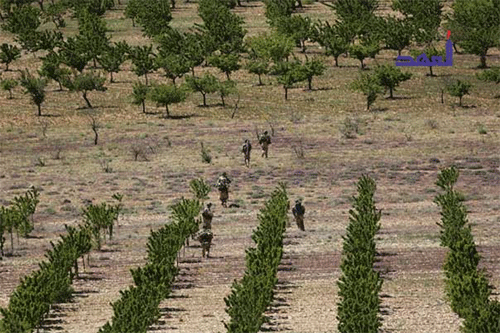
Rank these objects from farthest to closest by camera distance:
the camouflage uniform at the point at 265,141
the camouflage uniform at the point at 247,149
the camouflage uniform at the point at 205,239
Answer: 1. the camouflage uniform at the point at 265,141
2. the camouflage uniform at the point at 247,149
3. the camouflage uniform at the point at 205,239

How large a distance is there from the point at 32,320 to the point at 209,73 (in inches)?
2150

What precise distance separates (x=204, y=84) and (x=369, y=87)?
32.6 feet

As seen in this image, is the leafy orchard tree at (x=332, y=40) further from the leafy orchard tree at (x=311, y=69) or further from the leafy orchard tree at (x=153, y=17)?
the leafy orchard tree at (x=153, y=17)

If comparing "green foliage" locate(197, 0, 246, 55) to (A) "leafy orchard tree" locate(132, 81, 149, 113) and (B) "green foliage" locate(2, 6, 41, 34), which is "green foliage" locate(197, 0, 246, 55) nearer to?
(B) "green foliage" locate(2, 6, 41, 34)

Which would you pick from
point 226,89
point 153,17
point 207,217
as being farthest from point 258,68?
point 207,217

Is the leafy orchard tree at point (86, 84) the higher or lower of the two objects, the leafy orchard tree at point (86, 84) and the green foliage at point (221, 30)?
the lower

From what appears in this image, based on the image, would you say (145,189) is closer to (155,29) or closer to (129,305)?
(129,305)

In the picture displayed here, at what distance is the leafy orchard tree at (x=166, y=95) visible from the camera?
252 feet

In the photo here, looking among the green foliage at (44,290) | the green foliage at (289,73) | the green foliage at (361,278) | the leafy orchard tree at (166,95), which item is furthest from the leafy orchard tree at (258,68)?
the green foliage at (44,290)

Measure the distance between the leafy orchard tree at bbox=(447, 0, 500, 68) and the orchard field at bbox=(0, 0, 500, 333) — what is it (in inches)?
55.8

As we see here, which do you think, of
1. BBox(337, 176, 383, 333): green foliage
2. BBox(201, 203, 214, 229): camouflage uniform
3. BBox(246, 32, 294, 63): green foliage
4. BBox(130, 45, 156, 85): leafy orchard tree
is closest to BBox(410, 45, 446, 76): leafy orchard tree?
BBox(246, 32, 294, 63): green foliage

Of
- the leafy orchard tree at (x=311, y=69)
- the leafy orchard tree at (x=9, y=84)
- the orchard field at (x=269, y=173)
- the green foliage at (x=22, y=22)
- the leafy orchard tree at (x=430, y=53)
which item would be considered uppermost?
the green foliage at (x=22, y=22)

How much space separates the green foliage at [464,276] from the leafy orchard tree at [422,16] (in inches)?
1705

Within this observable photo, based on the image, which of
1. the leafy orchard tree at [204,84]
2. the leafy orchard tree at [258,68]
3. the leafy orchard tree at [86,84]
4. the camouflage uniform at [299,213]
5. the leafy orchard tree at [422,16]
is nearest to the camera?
the camouflage uniform at [299,213]
